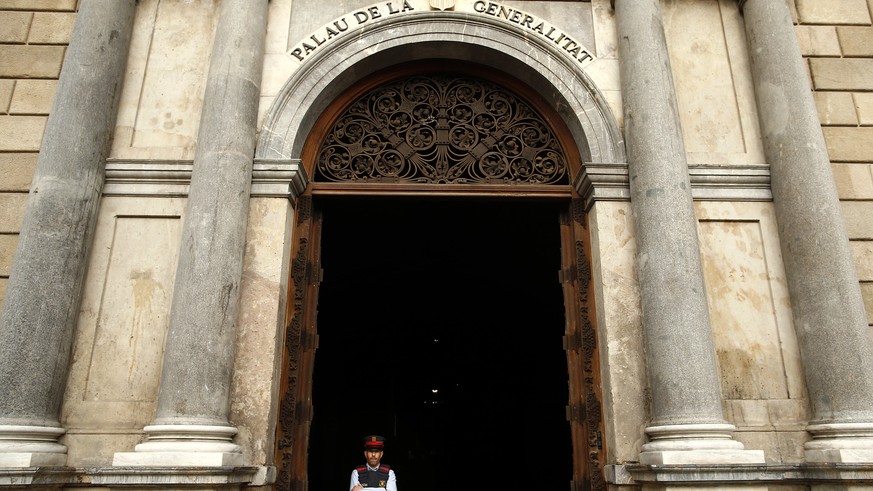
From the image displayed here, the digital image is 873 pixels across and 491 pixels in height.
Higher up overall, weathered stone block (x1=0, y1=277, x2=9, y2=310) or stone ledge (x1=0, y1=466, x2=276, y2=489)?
weathered stone block (x1=0, y1=277, x2=9, y2=310)

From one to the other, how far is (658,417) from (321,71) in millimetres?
5072

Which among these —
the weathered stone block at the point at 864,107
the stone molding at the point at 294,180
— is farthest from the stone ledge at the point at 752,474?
the weathered stone block at the point at 864,107

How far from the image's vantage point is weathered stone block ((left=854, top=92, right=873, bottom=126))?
7.43 metres

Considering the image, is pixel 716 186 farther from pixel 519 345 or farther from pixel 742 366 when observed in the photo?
pixel 519 345

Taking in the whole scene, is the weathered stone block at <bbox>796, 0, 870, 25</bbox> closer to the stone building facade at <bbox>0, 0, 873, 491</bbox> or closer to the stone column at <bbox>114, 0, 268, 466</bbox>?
the stone building facade at <bbox>0, 0, 873, 491</bbox>

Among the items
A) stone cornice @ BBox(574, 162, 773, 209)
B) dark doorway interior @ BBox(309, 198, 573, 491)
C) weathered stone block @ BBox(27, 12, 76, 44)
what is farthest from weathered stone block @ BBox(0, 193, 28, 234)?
stone cornice @ BBox(574, 162, 773, 209)

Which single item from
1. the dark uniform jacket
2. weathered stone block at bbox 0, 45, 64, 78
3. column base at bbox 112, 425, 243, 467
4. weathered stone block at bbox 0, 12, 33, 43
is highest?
weathered stone block at bbox 0, 12, 33, 43

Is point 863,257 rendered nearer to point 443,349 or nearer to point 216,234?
point 216,234

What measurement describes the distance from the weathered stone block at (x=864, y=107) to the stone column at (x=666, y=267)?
2.33 metres

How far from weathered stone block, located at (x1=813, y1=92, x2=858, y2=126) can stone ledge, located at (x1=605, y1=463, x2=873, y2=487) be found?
→ 389 cm

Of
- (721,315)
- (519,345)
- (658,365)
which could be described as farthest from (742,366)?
(519,345)

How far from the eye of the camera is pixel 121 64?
23.8 feet

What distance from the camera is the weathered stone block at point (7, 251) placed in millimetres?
6720

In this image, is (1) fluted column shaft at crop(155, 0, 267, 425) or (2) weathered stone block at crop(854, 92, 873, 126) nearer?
(1) fluted column shaft at crop(155, 0, 267, 425)
